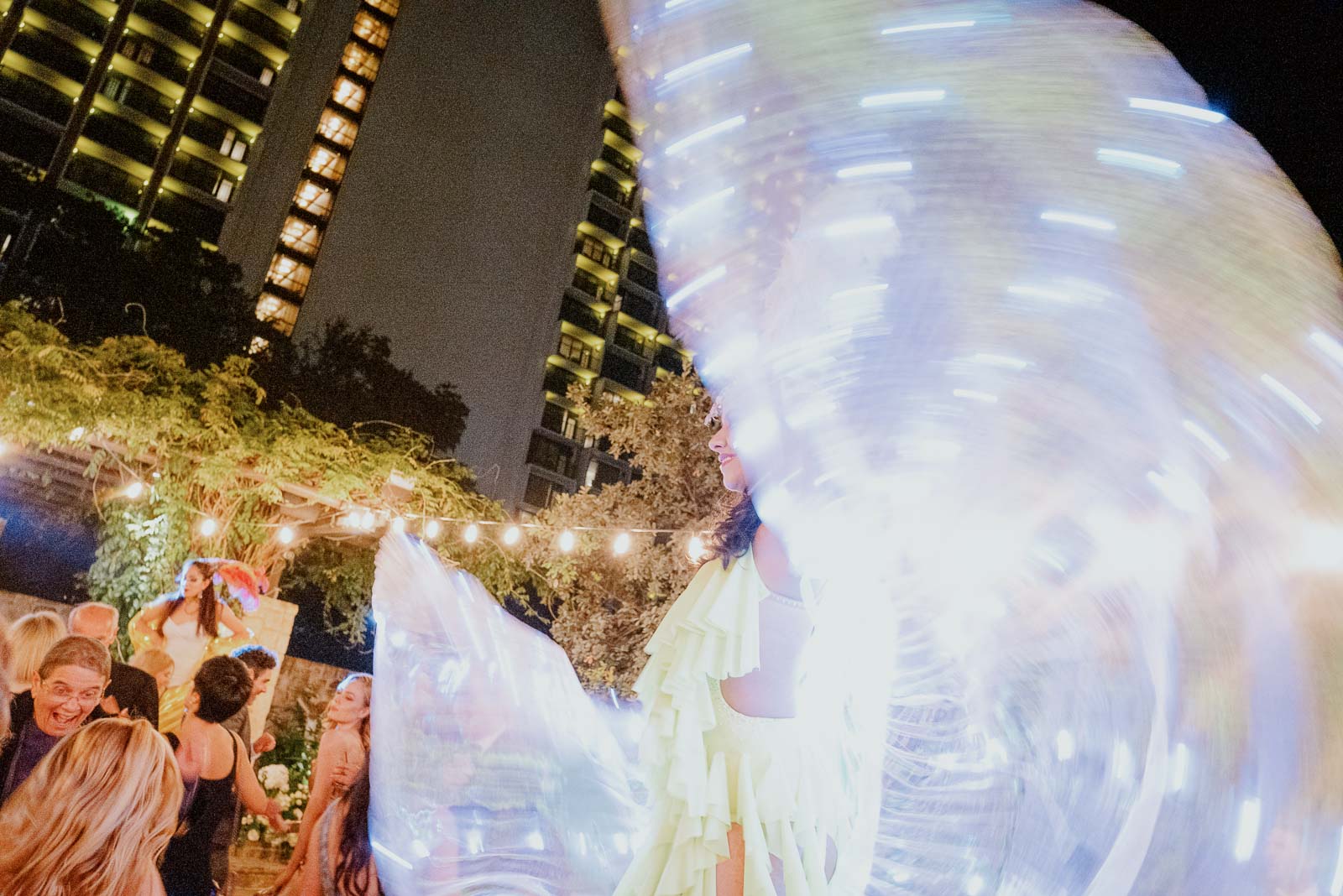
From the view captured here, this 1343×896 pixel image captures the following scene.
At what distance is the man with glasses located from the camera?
5047 millimetres

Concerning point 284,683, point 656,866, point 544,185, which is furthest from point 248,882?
point 544,185

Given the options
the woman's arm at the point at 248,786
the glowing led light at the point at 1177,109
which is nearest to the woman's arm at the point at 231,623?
the woman's arm at the point at 248,786

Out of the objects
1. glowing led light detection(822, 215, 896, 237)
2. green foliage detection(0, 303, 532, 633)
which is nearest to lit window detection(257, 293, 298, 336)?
green foliage detection(0, 303, 532, 633)

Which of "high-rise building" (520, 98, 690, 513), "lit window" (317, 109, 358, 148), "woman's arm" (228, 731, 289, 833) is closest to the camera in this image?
"woman's arm" (228, 731, 289, 833)

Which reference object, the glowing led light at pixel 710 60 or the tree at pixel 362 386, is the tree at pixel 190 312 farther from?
the glowing led light at pixel 710 60

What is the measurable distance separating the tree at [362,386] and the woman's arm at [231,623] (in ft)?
49.4

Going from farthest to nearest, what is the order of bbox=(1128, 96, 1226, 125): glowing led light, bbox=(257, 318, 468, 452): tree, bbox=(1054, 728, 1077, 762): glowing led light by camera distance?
bbox=(257, 318, 468, 452): tree, bbox=(1054, 728, 1077, 762): glowing led light, bbox=(1128, 96, 1226, 125): glowing led light

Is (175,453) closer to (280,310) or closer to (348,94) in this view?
(280,310)

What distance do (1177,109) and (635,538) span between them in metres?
7.66

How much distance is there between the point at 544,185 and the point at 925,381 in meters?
28.1

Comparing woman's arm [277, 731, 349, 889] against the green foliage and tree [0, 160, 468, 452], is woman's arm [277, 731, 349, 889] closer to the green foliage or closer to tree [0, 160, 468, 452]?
the green foliage

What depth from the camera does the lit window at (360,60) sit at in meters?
47.4

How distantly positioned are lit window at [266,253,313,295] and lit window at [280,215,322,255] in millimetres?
803

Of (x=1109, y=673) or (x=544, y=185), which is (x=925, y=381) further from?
(x=544, y=185)
